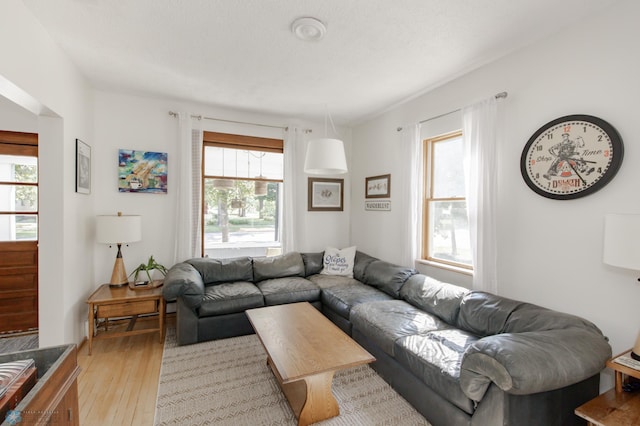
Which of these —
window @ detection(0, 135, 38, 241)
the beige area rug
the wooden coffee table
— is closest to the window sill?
the beige area rug

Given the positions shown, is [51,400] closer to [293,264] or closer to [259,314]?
[259,314]

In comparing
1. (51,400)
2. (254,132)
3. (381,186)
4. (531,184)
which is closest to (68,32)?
(254,132)

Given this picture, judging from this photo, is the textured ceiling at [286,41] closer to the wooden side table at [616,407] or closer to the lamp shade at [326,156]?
the lamp shade at [326,156]

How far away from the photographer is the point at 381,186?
4152 mm

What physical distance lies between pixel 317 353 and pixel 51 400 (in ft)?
4.55

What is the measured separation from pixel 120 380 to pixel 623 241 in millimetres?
3468

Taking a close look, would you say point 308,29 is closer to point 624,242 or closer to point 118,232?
point 624,242

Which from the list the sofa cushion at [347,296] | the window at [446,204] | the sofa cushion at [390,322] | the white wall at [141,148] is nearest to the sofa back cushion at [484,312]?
the sofa cushion at [390,322]

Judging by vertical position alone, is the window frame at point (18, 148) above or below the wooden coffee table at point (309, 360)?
above

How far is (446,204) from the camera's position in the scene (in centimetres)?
327

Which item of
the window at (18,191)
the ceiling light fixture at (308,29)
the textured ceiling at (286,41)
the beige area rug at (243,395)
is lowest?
the beige area rug at (243,395)

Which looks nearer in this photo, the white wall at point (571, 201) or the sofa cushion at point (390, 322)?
the white wall at point (571, 201)

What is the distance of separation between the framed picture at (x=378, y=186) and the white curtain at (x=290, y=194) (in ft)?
3.51

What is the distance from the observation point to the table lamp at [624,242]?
1501mm
